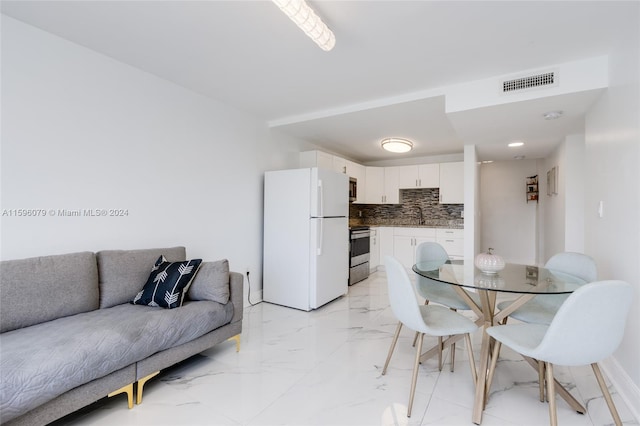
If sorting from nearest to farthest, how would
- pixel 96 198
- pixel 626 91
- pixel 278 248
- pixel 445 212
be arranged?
pixel 626 91
pixel 96 198
pixel 278 248
pixel 445 212

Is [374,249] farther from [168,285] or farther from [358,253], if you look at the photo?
[168,285]

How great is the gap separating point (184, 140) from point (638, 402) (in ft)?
12.5

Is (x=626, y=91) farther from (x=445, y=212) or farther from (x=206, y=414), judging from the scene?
(x=445, y=212)

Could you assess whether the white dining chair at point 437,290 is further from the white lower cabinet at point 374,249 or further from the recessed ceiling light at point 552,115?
the white lower cabinet at point 374,249

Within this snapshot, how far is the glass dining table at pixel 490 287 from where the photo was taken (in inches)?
69.6

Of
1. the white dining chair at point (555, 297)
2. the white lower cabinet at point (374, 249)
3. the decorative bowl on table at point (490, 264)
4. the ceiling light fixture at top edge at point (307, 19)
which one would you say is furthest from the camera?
the white lower cabinet at point (374, 249)

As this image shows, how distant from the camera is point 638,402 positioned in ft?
5.66

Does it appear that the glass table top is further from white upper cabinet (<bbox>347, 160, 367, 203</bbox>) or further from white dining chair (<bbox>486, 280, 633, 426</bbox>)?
white upper cabinet (<bbox>347, 160, 367, 203</bbox>)

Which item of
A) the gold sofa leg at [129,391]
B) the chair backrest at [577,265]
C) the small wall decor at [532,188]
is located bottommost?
the gold sofa leg at [129,391]

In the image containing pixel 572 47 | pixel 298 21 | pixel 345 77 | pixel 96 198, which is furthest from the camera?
pixel 345 77

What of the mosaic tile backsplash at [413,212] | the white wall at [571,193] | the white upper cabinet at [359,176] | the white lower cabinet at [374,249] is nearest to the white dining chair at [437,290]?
the white wall at [571,193]

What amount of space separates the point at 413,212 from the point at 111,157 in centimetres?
517

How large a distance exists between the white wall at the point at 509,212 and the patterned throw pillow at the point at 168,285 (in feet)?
20.3

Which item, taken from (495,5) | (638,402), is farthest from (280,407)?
(495,5)
